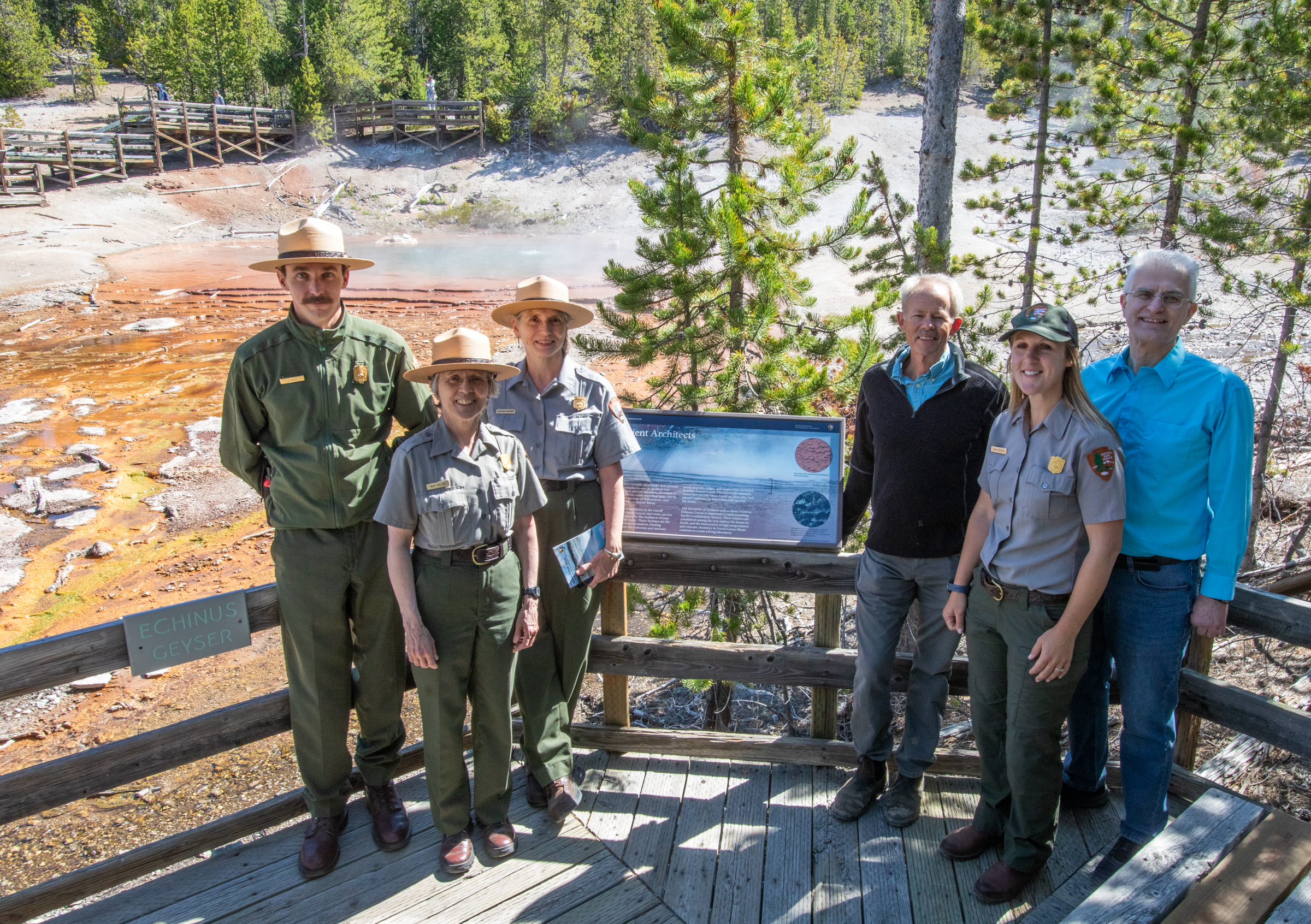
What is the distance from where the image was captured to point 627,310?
211 inches

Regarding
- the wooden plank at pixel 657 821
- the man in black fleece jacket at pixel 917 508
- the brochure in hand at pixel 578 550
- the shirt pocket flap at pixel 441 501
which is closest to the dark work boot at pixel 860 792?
the man in black fleece jacket at pixel 917 508

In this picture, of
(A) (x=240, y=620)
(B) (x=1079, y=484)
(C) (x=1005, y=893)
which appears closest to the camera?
(B) (x=1079, y=484)

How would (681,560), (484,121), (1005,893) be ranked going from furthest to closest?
(484,121) → (681,560) → (1005,893)

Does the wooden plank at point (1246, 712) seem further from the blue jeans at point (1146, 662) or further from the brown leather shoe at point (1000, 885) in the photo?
the brown leather shoe at point (1000, 885)

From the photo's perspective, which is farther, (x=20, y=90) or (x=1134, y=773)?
(x=20, y=90)

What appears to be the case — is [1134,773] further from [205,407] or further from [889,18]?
[889,18]

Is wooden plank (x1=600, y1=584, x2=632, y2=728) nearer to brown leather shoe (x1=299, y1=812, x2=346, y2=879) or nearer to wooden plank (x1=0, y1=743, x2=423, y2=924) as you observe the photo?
wooden plank (x1=0, y1=743, x2=423, y2=924)

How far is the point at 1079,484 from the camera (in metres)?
2.51

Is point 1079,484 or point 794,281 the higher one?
point 794,281

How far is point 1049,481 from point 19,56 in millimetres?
53925

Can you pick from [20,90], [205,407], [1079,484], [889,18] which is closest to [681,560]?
[1079,484]

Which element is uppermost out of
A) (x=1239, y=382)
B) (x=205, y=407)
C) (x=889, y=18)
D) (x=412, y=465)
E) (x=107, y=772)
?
(x=889, y=18)

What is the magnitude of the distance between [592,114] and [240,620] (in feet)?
121

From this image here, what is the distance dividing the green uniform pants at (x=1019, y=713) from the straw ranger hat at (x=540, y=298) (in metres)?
1.65
